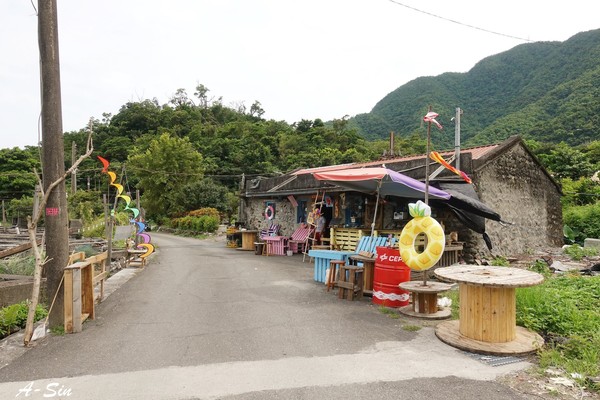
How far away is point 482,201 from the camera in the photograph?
1119 cm

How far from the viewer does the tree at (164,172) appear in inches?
1414

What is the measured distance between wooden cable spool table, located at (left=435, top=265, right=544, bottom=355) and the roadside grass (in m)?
0.25

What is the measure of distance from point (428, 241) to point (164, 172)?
108ft

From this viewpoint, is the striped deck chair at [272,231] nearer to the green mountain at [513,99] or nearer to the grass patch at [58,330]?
the grass patch at [58,330]

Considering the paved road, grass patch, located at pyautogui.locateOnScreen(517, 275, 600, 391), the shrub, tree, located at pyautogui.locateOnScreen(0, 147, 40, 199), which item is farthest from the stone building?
tree, located at pyautogui.locateOnScreen(0, 147, 40, 199)

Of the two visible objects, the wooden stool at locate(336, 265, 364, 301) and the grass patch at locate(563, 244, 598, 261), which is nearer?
the wooden stool at locate(336, 265, 364, 301)

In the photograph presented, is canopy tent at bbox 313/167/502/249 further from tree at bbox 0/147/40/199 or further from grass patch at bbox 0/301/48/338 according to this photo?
tree at bbox 0/147/40/199

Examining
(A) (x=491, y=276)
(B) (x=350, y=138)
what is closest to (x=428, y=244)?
(A) (x=491, y=276)

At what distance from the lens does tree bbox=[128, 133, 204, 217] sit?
3591 cm

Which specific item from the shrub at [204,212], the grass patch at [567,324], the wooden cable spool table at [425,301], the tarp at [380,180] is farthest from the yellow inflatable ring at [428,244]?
the shrub at [204,212]

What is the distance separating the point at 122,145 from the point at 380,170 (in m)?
45.2

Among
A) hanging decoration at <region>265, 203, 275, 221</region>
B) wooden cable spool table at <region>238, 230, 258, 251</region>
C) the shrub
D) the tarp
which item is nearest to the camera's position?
the tarp

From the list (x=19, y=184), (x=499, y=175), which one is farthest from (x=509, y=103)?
(x=19, y=184)

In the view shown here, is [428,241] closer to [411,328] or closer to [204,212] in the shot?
[411,328]
